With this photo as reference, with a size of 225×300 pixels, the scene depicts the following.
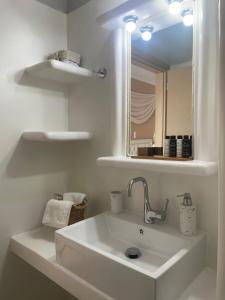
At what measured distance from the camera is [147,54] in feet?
4.48

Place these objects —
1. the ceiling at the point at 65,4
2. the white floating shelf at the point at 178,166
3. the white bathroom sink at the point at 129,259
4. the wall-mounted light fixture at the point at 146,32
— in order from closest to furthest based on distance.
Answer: the white bathroom sink at the point at 129,259
the white floating shelf at the point at 178,166
the wall-mounted light fixture at the point at 146,32
the ceiling at the point at 65,4

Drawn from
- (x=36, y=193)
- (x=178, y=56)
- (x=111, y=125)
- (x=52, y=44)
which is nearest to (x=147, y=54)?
(x=178, y=56)

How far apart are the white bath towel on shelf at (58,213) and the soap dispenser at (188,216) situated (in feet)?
2.18

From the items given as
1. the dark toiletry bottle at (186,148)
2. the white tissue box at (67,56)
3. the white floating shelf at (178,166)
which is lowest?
the white floating shelf at (178,166)

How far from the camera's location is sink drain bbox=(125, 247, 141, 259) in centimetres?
116

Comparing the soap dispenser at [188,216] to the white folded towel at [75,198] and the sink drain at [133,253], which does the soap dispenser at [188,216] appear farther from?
the white folded towel at [75,198]

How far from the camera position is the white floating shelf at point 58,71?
54.6 inches

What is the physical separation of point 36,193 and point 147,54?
114 centimetres

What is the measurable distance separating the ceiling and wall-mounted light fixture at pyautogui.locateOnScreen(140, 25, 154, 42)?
1.89 feet

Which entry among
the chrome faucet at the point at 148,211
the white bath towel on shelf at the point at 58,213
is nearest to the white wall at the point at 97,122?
the chrome faucet at the point at 148,211

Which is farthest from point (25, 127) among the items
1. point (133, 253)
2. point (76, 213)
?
point (133, 253)

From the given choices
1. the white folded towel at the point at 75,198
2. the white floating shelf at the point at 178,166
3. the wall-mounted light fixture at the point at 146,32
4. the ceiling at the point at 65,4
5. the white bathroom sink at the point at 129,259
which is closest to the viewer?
the white bathroom sink at the point at 129,259

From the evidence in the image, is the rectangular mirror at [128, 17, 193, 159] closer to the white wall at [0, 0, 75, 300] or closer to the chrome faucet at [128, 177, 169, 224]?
the chrome faucet at [128, 177, 169, 224]

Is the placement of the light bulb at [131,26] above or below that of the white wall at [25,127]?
above
